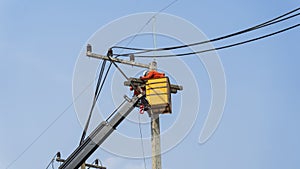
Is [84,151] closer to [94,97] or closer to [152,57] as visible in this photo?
[94,97]

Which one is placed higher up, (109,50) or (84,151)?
(109,50)

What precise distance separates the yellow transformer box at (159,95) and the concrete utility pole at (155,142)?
26 cm

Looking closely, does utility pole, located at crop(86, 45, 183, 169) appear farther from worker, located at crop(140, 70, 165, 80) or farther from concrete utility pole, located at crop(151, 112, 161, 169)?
worker, located at crop(140, 70, 165, 80)

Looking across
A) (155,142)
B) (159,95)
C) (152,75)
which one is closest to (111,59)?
(152,75)

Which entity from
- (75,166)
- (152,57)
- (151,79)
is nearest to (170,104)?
(151,79)

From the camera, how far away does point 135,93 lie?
624 inches

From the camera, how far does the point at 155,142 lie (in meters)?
14.9

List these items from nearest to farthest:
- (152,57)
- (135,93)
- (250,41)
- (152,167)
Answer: (250,41) < (152,167) < (135,93) < (152,57)

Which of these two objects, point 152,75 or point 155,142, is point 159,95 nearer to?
point 152,75

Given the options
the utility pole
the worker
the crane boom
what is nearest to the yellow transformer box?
the utility pole

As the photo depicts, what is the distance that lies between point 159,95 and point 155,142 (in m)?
1.15

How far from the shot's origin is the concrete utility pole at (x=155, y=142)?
48.1ft

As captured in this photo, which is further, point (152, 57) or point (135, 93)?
point (152, 57)

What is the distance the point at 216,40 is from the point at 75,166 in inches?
230
